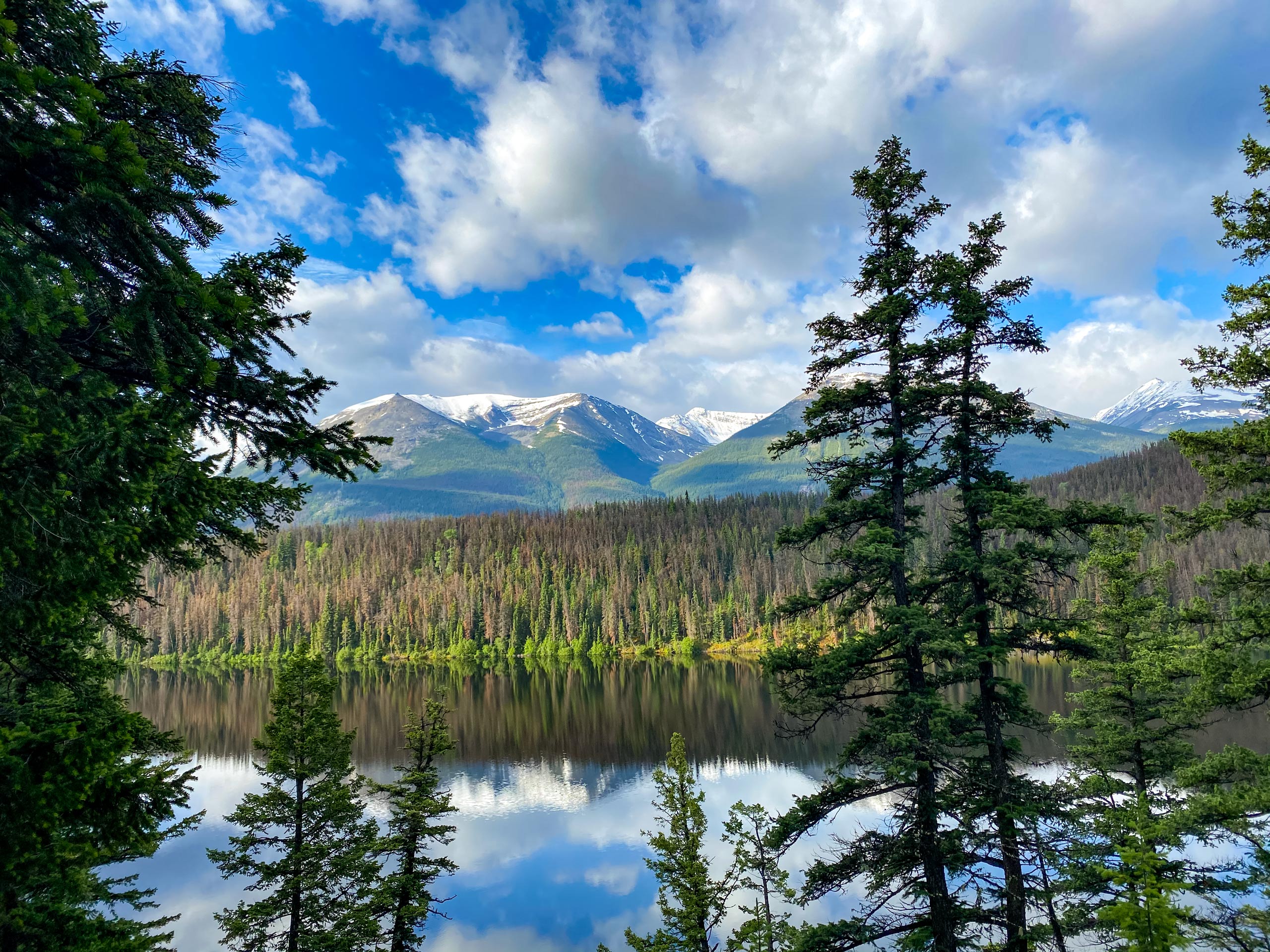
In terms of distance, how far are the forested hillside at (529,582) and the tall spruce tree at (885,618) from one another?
420 ft

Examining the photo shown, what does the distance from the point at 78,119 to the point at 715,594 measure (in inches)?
6097

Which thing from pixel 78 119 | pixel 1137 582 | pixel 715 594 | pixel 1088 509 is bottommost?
pixel 715 594

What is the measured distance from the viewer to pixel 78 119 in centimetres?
425

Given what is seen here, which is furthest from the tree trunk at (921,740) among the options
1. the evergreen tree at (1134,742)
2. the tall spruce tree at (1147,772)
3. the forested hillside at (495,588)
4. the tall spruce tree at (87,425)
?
the forested hillside at (495,588)

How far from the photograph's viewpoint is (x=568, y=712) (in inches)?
3095

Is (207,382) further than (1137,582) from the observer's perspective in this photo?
No

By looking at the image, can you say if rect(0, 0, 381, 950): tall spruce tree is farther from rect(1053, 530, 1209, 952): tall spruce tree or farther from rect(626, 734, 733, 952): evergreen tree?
rect(1053, 530, 1209, 952): tall spruce tree

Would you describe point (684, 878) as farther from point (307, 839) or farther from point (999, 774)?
point (307, 839)

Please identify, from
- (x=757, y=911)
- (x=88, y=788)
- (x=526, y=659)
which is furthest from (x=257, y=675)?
(x=88, y=788)

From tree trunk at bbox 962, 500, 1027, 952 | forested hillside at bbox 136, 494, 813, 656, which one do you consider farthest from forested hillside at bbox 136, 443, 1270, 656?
tree trunk at bbox 962, 500, 1027, 952

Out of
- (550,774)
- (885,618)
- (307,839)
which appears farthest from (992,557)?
(550,774)

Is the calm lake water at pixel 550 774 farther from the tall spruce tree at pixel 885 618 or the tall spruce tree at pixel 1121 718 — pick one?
the tall spruce tree at pixel 1121 718

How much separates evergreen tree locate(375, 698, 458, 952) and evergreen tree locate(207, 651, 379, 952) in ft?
1.83

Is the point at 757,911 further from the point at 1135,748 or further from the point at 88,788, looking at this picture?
the point at 88,788
